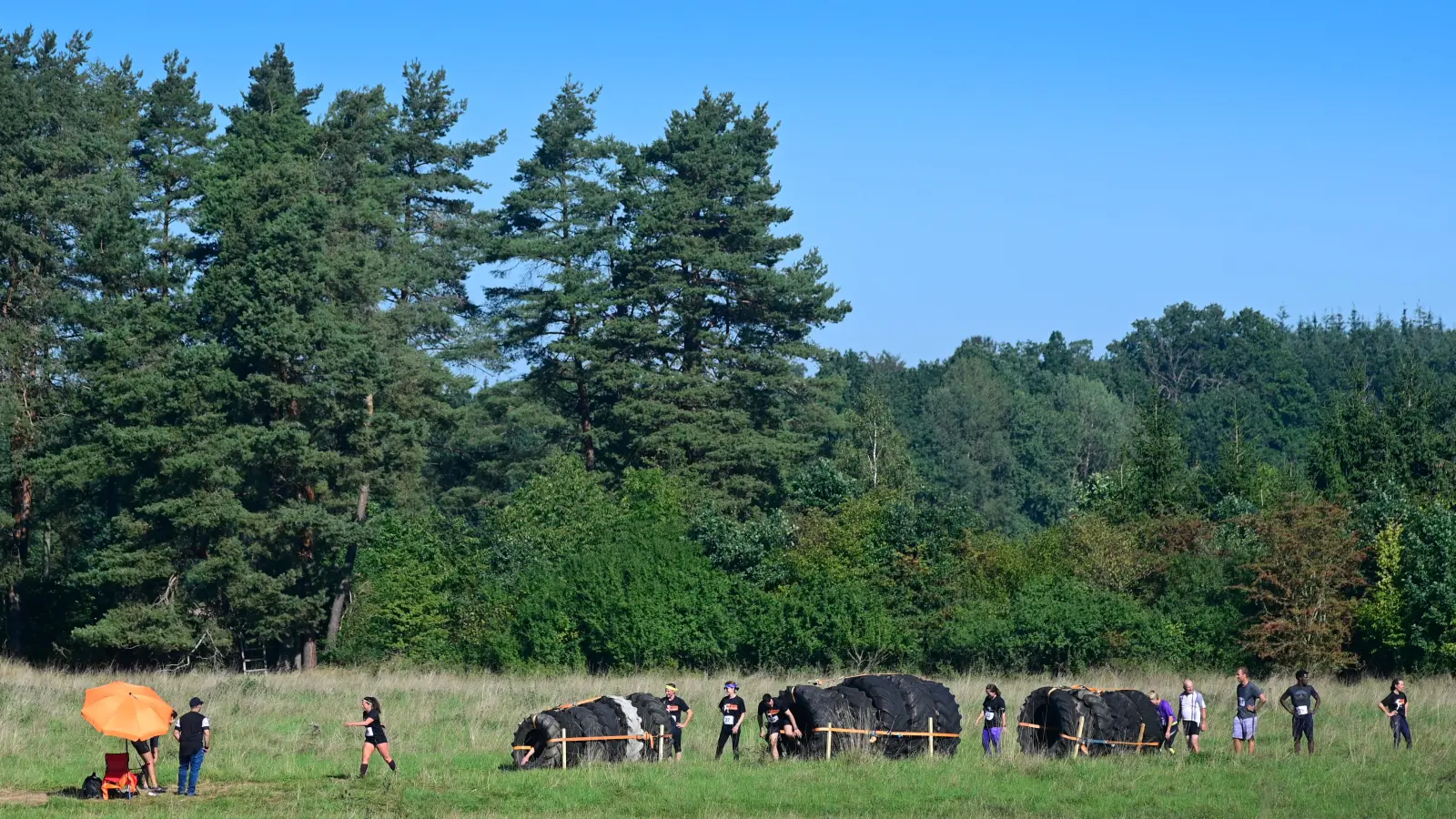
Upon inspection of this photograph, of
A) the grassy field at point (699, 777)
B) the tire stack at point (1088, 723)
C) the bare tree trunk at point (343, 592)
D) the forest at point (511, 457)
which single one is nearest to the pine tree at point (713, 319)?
the forest at point (511, 457)

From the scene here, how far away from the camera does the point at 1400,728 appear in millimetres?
27969

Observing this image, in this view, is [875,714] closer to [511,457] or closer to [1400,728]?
[1400,728]

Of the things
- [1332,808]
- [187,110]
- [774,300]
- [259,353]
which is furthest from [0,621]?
[1332,808]

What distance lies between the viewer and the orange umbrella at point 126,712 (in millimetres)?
22703

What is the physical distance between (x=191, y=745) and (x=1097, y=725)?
14.3 m

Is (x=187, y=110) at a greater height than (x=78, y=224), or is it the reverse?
(x=187, y=110)

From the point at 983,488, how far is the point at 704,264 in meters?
55.2

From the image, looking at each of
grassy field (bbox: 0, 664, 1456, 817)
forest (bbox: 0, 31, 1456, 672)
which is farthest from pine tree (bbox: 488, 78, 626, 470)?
grassy field (bbox: 0, 664, 1456, 817)

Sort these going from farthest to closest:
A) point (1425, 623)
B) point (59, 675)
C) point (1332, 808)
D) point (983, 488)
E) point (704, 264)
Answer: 1. point (983, 488)
2. point (704, 264)
3. point (59, 675)
4. point (1425, 623)
5. point (1332, 808)

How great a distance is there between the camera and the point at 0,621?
58.8 metres

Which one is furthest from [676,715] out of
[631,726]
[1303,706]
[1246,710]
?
[1303,706]

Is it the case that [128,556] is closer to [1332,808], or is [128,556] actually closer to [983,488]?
[1332,808]

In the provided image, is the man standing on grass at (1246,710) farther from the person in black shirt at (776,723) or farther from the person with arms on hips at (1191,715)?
the person in black shirt at (776,723)

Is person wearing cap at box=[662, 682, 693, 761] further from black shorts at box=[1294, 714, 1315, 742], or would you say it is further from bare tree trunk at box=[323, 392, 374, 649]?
bare tree trunk at box=[323, 392, 374, 649]
